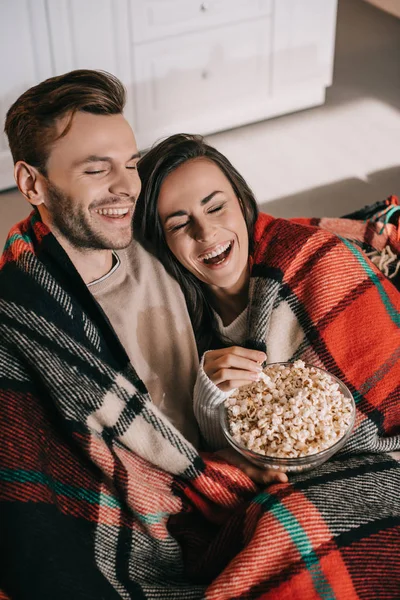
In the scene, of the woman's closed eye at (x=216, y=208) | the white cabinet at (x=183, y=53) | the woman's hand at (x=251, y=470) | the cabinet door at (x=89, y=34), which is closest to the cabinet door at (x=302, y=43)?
the white cabinet at (x=183, y=53)

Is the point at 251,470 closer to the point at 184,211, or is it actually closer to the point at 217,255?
the point at 217,255

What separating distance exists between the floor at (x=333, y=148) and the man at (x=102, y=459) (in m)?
1.51

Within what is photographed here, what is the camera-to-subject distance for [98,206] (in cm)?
172

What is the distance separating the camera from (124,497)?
1.53m

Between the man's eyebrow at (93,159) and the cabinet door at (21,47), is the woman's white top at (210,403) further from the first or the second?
the cabinet door at (21,47)

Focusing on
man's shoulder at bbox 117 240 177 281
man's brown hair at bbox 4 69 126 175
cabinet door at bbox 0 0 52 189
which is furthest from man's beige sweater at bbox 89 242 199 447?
cabinet door at bbox 0 0 52 189

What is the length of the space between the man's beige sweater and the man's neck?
0.07 feet

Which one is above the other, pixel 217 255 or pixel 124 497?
pixel 217 255

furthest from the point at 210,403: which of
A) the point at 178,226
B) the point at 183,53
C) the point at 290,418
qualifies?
the point at 183,53

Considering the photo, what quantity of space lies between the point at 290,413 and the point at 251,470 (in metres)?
0.18

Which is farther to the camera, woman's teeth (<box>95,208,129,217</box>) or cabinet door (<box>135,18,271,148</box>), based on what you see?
cabinet door (<box>135,18,271,148</box>)

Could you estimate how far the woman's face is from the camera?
1792 millimetres

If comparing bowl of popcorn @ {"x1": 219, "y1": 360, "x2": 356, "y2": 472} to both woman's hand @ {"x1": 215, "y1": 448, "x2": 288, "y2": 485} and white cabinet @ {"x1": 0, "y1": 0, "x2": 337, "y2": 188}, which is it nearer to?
woman's hand @ {"x1": 215, "y1": 448, "x2": 288, "y2": 485}

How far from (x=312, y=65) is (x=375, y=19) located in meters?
1.28
